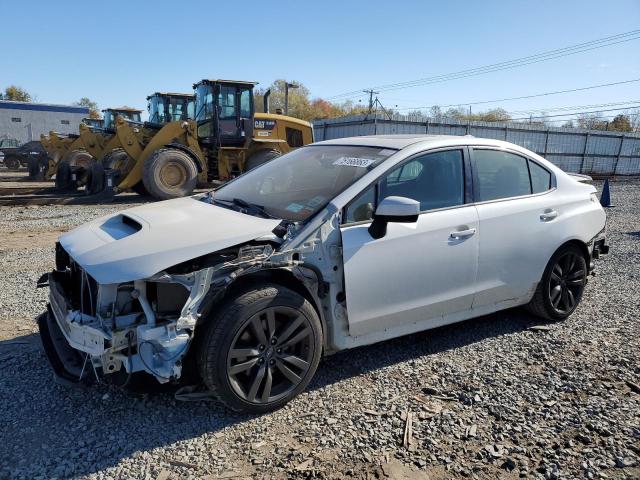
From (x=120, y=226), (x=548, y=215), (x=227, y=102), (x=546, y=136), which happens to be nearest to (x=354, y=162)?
(x=120, y=226)

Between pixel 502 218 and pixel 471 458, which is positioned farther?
pixel 502 218

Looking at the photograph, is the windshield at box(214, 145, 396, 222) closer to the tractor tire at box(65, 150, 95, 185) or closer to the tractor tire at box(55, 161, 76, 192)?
the tractor tire at box(55, 161, 76, 192)

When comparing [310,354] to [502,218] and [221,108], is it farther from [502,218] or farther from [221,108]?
[221,108]

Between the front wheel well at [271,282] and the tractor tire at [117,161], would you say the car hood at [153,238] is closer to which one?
the front wheel well at [271,282]

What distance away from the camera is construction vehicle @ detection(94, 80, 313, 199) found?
12977 mm

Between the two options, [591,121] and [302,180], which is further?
[591,121]

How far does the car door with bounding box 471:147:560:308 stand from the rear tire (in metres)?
31.4

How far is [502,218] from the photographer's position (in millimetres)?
3949

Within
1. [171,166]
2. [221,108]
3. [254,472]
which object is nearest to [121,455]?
[254,472]

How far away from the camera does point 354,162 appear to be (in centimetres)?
373

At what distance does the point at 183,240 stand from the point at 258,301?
1.91 feet

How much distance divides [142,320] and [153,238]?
50 centimetres

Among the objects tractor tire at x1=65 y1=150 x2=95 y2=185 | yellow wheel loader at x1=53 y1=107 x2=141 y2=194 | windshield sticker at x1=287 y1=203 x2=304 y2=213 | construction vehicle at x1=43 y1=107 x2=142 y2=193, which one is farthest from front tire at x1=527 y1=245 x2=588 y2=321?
tractor tire at x1=65 y1=150 x2=95 y2=185

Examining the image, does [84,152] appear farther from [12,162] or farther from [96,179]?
[12,162]
